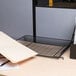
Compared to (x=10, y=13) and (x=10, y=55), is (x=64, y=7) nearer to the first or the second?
(x=10, y=13)

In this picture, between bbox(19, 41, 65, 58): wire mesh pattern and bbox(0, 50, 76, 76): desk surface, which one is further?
bbox(19, 41, 65, 58): wire mesh pattern

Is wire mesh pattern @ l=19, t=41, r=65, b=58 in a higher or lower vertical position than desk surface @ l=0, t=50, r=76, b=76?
higher

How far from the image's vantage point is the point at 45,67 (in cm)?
102

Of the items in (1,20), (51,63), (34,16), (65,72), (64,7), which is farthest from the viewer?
(1,20)

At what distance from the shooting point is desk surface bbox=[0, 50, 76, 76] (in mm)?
949

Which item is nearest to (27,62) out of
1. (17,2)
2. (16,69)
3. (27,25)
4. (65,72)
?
(16,69)

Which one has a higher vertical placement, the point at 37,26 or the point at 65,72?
the point at 37,26

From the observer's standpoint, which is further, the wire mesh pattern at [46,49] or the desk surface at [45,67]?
the wire mesh pattern at [46,49]

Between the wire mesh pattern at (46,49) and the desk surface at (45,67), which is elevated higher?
the wire mesh pattern at (46,49)

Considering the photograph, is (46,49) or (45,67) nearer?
(45,67)

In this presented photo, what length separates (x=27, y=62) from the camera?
1.09 meters

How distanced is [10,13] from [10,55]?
0.58 metres

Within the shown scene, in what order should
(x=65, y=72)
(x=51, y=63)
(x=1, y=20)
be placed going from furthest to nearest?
1. (x=1, y=20)
2. (x=51, y=63)
3. (x=65, y=72)

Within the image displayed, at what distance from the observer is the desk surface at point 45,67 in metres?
0.95
